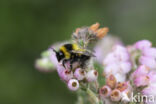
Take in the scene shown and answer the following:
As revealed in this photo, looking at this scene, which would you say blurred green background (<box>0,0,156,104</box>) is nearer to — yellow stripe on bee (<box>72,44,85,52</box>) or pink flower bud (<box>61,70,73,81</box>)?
pink flower bud (<box>61,70,73,81</box>)

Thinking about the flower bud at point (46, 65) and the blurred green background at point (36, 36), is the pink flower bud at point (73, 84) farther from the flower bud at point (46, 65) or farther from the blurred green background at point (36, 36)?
the blurred green background at point (36, 36)

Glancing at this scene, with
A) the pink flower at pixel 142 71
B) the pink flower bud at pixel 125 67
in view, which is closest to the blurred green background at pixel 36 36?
the pink flower bud at pixel 125 67

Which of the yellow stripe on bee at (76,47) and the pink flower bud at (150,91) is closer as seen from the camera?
the yellow stripe on bee at (76,47)

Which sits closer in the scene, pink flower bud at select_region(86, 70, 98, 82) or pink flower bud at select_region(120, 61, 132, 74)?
pink flower bud at select_region(86, 70, 98, 82)

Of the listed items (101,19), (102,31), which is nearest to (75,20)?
(101,19)

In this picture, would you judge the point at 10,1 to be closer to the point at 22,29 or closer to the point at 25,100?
the point at 22,29

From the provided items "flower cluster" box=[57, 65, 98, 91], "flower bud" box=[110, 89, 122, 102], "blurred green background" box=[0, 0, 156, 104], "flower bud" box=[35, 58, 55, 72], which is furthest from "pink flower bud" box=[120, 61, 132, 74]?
"blurred green background" box=[0, 0, 156, 104]
